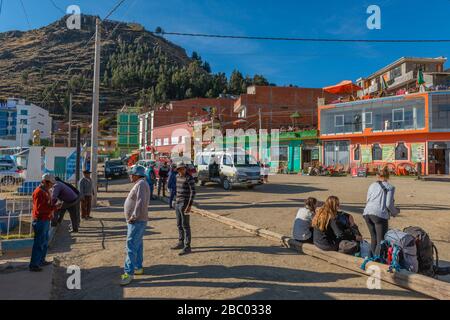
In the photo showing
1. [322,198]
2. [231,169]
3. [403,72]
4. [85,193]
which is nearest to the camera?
[85,193]

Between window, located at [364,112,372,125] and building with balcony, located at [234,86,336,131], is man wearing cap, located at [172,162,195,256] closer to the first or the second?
window, located at [364,112,372,125]

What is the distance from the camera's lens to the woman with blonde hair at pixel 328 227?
6203 mm

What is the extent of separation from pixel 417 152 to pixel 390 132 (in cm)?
293

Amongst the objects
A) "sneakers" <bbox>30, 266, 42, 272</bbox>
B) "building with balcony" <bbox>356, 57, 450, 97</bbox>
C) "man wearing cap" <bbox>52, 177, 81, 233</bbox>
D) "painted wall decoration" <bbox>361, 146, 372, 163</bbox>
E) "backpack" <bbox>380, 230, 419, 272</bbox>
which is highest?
"building with balcony" <bbox>356, 57, 450, 97</bbox>

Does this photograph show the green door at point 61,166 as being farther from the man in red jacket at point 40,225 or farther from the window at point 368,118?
the window at point 368,118

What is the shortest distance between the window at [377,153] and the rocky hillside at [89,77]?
66.3m

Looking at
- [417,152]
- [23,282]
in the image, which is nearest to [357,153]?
[417,152]

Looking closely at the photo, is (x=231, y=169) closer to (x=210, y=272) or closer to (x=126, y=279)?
(x=210, y=272)

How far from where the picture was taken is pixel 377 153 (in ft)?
108

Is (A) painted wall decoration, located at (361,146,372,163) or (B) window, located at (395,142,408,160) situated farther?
(A) painted wall decoration, located at (361,146,372,163)

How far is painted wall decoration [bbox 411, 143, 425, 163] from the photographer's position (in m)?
29.8

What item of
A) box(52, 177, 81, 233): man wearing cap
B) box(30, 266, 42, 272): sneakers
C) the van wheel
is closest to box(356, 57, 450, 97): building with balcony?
the van wheel

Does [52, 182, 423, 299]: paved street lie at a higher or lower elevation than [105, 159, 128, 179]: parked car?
lower
